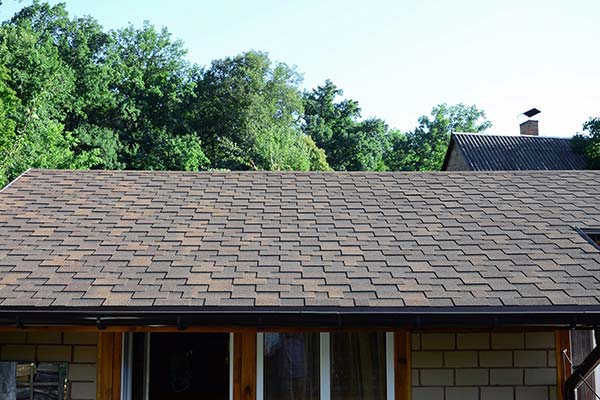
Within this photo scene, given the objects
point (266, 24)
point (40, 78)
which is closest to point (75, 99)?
point (40, 78)

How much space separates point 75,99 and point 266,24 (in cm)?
1430

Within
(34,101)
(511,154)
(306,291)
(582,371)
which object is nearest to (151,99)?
(34,101)

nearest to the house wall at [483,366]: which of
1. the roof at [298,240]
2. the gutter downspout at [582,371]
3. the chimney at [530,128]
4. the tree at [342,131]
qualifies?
the gutter downspout at [582,371]

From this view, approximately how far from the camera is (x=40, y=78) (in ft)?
79.7

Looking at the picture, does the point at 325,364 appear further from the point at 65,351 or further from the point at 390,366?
the point at 65,351

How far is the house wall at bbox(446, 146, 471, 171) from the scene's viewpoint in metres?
22.5

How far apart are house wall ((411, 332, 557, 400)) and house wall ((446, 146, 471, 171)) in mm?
17288

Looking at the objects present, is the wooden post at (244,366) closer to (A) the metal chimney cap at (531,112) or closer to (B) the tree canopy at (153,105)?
(B) the tree canopy at (153,105)

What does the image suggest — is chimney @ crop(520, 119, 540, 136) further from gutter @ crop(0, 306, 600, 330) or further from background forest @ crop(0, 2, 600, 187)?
gutter @ crop(0, 306, 600, 330)

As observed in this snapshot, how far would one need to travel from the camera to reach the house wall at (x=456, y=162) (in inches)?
886

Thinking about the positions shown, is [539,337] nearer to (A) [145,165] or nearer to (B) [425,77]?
(B) [425,77]

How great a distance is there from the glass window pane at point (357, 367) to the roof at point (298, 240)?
2.40 feet

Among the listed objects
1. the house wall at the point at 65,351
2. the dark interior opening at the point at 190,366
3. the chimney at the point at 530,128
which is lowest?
the dark interior opening at the point at 190,366

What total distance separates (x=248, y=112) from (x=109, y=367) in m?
28.3
